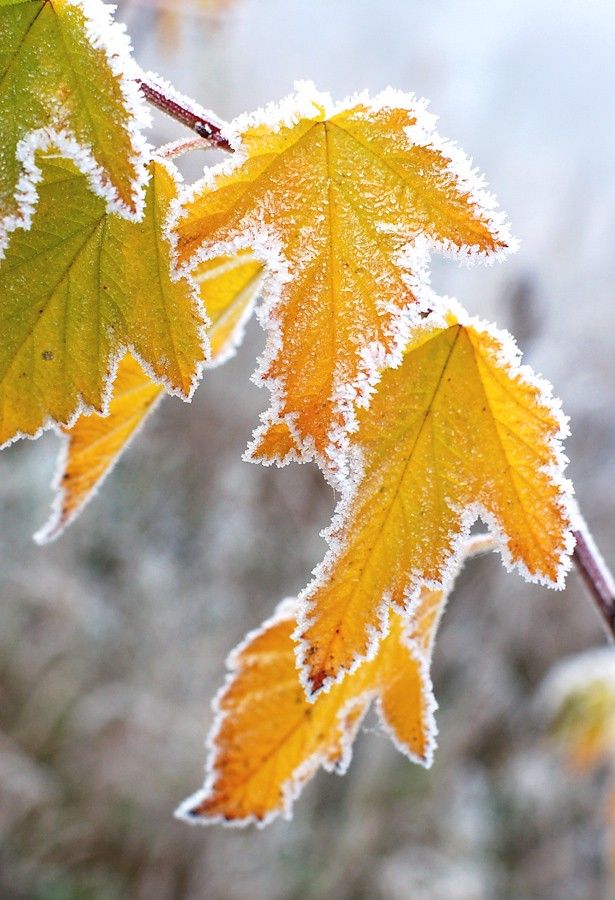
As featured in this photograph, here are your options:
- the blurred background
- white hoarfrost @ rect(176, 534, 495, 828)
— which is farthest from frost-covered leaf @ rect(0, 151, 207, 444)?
the blurred background

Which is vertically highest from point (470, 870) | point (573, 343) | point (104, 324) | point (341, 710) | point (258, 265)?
point (573, 343)

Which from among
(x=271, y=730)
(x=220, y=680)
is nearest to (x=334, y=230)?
(x=271, y=730)

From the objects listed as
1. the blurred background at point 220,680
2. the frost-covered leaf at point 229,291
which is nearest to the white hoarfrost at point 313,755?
the frost-covered leaf at point 229,291

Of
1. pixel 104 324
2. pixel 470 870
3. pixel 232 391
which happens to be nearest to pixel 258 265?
pixel 104 324

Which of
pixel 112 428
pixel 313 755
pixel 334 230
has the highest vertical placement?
pixel 112 428

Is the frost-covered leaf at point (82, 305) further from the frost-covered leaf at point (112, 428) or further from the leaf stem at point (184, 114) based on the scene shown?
the frost-covered leaf at point (112, 428)

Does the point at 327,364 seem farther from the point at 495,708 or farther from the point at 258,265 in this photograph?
the point at 495,708

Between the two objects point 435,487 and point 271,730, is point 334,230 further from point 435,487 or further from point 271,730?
point 271,730
